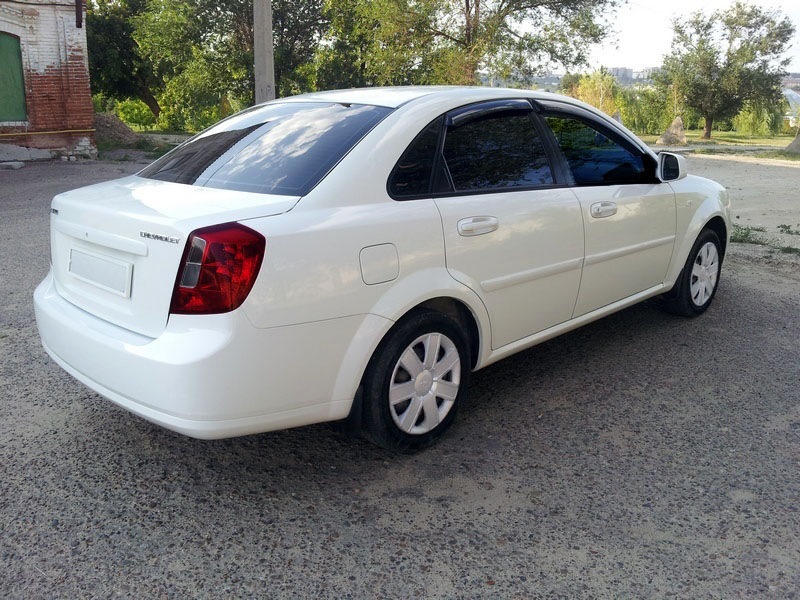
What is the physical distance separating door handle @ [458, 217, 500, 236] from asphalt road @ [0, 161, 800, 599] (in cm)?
100

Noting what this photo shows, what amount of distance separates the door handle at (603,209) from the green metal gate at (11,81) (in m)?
14.8

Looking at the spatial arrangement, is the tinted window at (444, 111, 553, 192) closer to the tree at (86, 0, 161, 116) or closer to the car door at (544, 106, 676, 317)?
the car door at (544, 106, 676, 317)

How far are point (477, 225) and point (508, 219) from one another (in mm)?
229

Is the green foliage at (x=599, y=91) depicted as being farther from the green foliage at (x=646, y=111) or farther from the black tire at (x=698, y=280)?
the black tire at (x=698, y=280)

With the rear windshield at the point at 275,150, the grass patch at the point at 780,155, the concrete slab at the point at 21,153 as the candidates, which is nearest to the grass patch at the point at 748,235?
the rear windshield at the point at 275,150

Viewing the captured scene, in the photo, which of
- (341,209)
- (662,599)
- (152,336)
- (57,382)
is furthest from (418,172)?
(57,382)

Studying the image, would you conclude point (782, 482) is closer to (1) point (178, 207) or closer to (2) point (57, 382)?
(1) point (178, 207)

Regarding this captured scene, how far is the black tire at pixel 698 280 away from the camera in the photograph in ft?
17.1

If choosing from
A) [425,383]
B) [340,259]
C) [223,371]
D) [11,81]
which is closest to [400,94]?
[340,259]

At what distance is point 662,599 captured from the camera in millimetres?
2461

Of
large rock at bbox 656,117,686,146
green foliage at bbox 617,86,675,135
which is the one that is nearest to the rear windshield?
large rock at bbox 656,117,686,146

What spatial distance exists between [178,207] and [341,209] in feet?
2.10

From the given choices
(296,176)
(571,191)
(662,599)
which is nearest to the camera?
(662,599)

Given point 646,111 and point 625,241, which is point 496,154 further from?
point 646,111
